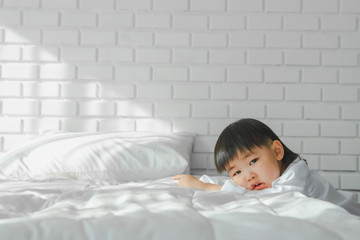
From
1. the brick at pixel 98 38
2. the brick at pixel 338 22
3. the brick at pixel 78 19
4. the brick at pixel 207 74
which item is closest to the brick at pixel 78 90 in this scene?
the brick at pixel 98 38

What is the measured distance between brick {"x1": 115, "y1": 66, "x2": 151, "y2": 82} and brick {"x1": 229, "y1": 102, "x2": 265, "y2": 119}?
1.70 feet

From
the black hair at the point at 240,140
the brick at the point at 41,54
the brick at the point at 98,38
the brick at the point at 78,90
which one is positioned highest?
the brick at the point at 98,38

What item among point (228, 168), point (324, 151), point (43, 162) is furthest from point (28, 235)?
point (324, 151)

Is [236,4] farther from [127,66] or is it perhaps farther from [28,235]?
[28,235]

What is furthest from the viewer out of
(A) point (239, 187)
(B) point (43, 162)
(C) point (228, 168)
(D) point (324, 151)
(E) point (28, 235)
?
(D) point (324, 151)

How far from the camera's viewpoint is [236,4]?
2.73m

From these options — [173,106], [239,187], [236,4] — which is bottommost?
[239,187]

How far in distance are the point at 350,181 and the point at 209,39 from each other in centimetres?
113

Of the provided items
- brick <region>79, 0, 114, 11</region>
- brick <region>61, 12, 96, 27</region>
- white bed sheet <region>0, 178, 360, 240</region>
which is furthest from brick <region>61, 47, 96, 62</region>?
white bed sheet <region>0, 178, 360, 240</region>

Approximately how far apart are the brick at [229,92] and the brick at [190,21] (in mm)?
359

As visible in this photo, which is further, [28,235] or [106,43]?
[106,43]

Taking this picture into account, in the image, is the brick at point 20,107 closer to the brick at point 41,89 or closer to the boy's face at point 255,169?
the brick at point 41,89

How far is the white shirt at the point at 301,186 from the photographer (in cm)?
155

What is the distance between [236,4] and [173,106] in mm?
684
